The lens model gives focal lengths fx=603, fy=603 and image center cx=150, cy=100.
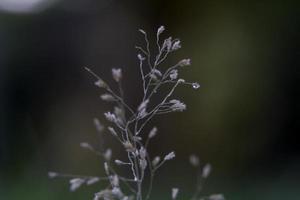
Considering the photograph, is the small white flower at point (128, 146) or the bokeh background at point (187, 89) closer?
the small white flower at point (128, 146)

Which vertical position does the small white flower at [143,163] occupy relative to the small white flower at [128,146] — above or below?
below

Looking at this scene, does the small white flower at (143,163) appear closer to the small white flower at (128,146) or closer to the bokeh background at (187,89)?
the small white flower at (128,146)

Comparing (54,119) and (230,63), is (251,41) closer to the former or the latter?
(230,63)

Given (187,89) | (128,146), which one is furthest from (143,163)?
(187,89)

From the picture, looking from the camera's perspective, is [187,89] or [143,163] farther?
[187,89]

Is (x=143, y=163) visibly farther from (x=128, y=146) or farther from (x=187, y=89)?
(x=187, y=89)

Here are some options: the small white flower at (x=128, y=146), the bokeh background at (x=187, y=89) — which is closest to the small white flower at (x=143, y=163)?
the small white flower at (x=128, y=146)

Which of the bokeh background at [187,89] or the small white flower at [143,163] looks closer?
the small white flower at [143,163]

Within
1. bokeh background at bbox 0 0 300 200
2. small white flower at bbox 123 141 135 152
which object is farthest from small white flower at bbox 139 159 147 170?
bokeh background at bbox 0 0 300 200
